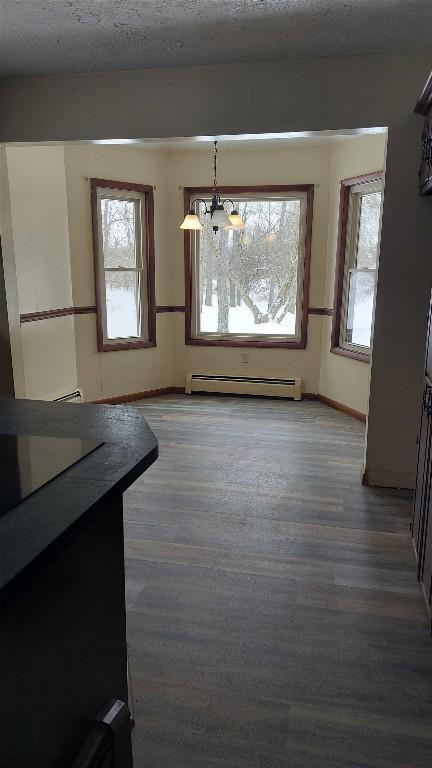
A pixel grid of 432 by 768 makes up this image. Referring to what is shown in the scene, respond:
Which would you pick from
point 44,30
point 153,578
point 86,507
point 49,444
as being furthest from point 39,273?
point 86,507

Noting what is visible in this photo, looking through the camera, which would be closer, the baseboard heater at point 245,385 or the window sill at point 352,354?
the window sill at point 352,354

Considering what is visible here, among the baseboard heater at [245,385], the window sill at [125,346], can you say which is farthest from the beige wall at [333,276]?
the window sill at [125,346]

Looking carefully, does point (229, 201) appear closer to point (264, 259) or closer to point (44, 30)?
point (264, 259)

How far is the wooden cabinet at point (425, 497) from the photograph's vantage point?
224cm

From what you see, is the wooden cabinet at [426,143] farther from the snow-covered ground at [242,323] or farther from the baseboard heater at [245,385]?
the baseboard heater at [245,385]

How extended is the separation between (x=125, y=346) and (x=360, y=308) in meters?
2.44

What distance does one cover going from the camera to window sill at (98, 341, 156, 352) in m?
5.39

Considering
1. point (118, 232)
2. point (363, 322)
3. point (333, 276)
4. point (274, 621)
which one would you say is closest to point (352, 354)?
point (363, 322)

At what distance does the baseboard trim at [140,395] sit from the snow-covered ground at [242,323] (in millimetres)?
769

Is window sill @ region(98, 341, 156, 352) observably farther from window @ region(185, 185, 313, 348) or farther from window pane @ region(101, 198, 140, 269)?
window pane @ region(101, 198, 140, 269)

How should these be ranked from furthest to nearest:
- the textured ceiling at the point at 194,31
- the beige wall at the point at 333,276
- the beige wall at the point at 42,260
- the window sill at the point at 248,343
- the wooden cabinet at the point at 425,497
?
1. the window sill at the point at 248,343
2. the beige wall at the point at 333,276
3. the beige wall at the point at 42,260
4. the textured ceiling at the point at 194,31
5. the wooden cabinet at the point at 425,497

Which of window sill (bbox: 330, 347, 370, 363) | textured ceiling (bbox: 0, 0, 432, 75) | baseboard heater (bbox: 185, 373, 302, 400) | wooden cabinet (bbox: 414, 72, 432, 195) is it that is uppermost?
textured ceiling (bbox: 0, 0, 432, 75)

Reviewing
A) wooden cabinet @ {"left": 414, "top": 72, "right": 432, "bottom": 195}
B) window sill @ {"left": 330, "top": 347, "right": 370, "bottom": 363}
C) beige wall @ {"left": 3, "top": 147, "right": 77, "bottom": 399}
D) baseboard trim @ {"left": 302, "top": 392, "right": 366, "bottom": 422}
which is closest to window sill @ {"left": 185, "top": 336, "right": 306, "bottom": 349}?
window sill @ {"left": 330, "top": 347, "right": 370, "bottom": 363}

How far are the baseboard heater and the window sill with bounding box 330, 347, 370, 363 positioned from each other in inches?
22.6
